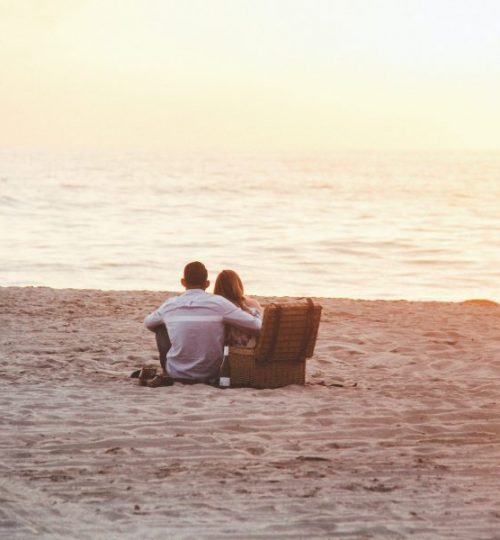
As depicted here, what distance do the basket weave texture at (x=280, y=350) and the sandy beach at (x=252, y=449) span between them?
0.26 meters

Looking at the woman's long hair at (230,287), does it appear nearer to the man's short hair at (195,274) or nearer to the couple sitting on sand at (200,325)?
the couple sitting on sand at (200,325)

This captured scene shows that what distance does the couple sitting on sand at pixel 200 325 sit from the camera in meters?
9.04

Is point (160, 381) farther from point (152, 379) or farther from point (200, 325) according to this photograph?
point (200, 325)

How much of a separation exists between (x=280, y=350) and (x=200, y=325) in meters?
0.69

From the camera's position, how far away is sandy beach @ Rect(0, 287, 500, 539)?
5668 mm

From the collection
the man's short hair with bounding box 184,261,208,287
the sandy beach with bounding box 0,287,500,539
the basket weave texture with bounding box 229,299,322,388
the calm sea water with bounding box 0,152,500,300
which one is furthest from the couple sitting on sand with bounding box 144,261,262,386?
the calm sea water with bounding box 0,152,500,300

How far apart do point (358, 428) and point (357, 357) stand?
3.56 m

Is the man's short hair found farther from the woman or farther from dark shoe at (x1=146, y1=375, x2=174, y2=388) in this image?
dark shoe at (x1=146, y1=375, x2=174, y2=388)

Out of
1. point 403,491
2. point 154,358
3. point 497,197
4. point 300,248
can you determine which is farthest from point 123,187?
point 403,491

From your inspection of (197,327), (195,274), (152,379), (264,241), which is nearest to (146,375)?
(152,379)

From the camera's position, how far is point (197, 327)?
29.7 feet

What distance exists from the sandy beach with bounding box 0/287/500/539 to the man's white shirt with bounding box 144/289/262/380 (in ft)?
1.40

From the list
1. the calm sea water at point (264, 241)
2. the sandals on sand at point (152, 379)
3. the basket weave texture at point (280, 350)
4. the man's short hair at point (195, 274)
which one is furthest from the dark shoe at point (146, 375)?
the calm sea water at point (264, 241)

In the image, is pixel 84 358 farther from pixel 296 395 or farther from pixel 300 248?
pixel 300 248
